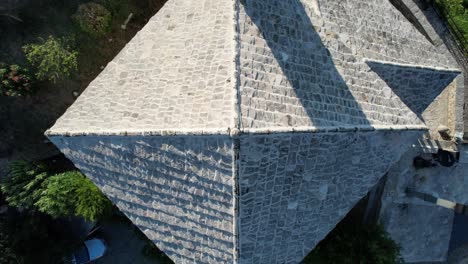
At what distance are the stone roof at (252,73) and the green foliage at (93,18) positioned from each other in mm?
Result: 5668

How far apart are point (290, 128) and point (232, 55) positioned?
1993 millimetres

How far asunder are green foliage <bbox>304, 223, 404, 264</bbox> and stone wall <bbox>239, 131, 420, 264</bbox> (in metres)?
3.66

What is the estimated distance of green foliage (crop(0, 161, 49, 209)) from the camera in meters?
14.3

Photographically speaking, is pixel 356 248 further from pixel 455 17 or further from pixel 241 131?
pixel 455 17

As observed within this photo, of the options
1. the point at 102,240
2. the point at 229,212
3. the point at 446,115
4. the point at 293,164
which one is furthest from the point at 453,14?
the point at 102,240

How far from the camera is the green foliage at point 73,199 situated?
538 inches

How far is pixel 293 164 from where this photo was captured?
770cm

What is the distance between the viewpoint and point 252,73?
23.7ft

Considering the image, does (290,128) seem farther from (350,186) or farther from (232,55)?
(350,186)

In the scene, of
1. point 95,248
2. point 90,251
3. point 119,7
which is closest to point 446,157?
point 119,7

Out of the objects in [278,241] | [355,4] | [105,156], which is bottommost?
[278,241]

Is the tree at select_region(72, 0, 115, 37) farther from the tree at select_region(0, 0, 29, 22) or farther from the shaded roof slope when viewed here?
the shaded roof slope

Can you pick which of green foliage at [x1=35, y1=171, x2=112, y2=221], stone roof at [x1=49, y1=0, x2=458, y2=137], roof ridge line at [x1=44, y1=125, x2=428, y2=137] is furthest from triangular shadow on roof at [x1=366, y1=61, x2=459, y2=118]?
green foliage at [x1=35, y1=171, x2=112, y2=221]

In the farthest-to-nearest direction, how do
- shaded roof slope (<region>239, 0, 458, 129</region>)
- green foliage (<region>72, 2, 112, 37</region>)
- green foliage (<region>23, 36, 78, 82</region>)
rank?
green foliage (<region>72, 2, 112, 37</region>) → green foliage (<region>23, 36, 78, 82</region>) → shaded roof slope (<region>239, 0, 458, 129</region>)
